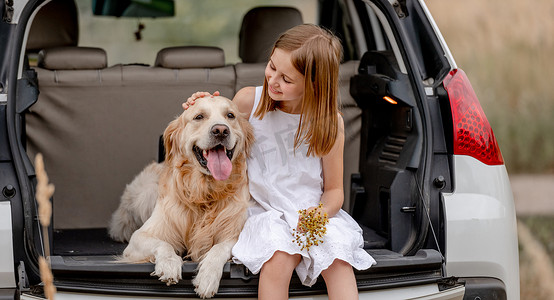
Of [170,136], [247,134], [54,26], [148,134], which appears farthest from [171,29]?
[247,134]

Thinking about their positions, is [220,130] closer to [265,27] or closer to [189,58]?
[189,58]

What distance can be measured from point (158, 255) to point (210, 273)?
270 millimetres

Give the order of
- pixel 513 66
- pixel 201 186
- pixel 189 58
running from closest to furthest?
pixel 201 186
pixel 189 58
pixel 513 66

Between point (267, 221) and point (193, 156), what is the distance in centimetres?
47

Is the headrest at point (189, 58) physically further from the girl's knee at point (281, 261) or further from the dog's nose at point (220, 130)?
the girl's knee at point (281, 261)

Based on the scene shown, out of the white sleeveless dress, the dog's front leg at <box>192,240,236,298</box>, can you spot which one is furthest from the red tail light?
the dog's front leg at <box>192,240,236,298</box>

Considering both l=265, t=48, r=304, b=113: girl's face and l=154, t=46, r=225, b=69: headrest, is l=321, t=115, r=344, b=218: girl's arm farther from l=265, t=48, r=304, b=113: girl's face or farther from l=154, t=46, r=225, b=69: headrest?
l=154, t=46, r=225, b=69: headrest

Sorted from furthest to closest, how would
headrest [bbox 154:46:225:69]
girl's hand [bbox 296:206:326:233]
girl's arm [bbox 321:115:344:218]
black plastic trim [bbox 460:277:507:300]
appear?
headrest [bbox 154:46:225:69] < girl's arm [bbox 321:115:344:218] < black plastic trim [bbox 460:277:507:300] < girl's hand [bbox 296:206:326:233]

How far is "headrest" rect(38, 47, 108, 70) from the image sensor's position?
424cm

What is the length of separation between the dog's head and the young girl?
3.7 inches

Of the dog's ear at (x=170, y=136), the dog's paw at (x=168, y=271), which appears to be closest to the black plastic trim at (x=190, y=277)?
the dog's paw at (x=168, y=271)

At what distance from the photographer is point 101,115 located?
172 inches

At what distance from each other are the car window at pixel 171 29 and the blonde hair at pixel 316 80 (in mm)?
2855

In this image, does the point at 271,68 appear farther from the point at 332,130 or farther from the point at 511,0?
the point at 511,0
